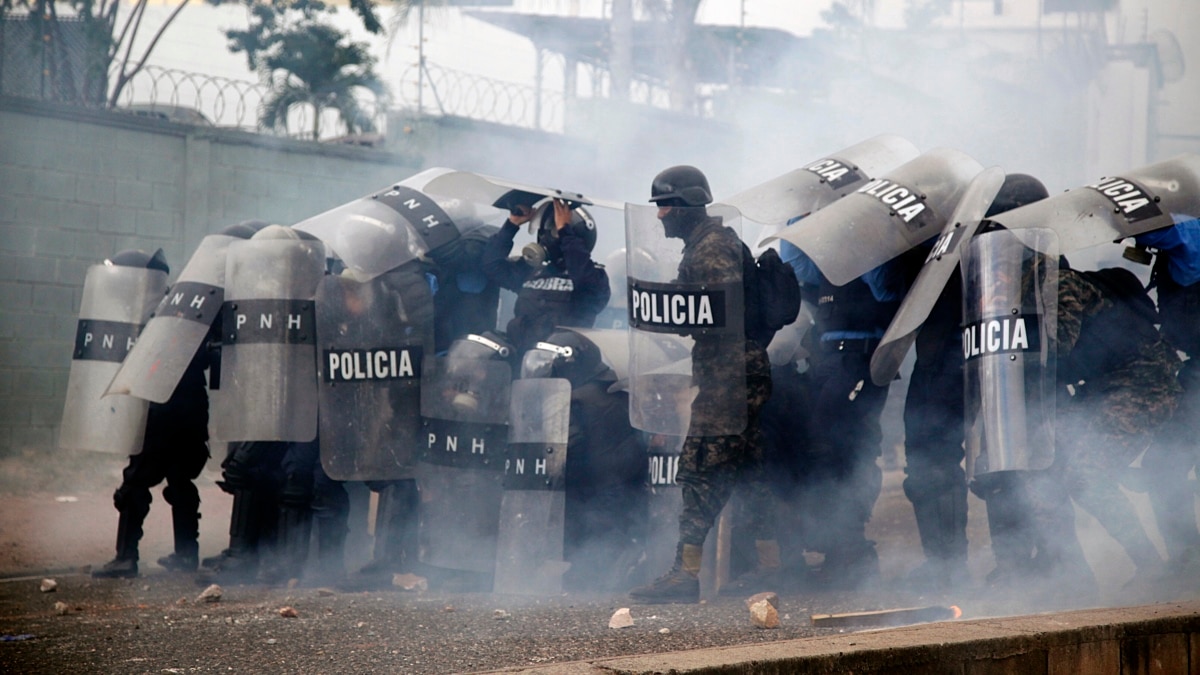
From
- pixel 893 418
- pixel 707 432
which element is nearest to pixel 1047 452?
pixel 707 432

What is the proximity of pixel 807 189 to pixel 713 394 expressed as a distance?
134 centimetres

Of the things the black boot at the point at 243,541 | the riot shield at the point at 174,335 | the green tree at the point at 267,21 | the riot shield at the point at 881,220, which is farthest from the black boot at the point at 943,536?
the green tree at the point at 267,21

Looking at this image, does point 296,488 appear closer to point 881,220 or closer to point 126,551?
point 126,551

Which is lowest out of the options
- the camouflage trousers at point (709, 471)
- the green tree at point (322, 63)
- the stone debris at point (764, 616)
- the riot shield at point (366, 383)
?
the stone debris at point (764, 616)

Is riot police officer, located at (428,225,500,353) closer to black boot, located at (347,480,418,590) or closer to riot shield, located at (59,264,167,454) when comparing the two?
black boot, located at (347,480,418,590)

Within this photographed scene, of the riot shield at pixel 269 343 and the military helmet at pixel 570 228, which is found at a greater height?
the military helmet at pixel 570 228

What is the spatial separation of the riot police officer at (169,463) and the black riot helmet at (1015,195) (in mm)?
3552

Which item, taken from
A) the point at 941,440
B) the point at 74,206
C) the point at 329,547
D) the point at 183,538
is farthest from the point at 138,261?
the point at 74,206

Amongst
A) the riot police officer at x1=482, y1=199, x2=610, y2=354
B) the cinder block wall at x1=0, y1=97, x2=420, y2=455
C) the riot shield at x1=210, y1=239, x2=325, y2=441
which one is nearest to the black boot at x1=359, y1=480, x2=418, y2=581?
the riot shield at x1=210, y1=239, x2=325, y2=441

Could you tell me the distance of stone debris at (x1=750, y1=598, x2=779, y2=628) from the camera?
3896 millimetres

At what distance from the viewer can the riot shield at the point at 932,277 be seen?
4.61m

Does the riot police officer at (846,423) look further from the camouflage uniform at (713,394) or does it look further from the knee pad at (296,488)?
the knee pad at (296,488)

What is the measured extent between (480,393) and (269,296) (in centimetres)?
106

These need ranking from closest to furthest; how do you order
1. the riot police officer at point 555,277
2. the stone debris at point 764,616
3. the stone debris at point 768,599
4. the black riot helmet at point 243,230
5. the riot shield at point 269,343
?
→ the stone debris at point 764,616 < the stone debris at point 768,599 < the riot shield at point 269,343 < the riot police officer at point 555,277 < the black riot helmet at point 243,230
